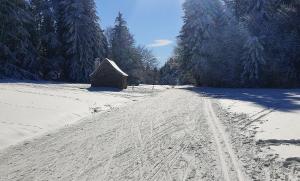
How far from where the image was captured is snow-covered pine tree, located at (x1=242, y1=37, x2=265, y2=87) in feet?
136

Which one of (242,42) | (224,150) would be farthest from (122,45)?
(224,150)

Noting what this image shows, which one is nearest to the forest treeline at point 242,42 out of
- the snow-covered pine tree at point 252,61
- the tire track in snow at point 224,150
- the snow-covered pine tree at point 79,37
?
the snow-covered pine tree at point 252,61

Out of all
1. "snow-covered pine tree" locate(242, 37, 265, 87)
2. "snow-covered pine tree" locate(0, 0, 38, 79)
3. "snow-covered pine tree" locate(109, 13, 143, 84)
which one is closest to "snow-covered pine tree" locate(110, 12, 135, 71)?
"snow-covered pine tree" locate(109, 13, 143, 84)

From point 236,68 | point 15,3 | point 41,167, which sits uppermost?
point 15,3

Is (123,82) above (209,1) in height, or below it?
below

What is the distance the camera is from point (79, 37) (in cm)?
4862

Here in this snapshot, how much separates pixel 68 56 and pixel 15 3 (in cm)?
909

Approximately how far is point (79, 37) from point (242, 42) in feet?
65.1

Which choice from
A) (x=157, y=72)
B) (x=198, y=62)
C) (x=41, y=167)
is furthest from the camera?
(x=157, y=72)

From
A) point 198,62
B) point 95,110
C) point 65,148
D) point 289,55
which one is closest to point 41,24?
point 198,62

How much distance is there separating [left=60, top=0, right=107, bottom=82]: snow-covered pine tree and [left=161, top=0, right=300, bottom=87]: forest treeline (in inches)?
469

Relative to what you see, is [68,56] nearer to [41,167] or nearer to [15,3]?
[15,3]

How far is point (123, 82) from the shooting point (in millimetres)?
42094

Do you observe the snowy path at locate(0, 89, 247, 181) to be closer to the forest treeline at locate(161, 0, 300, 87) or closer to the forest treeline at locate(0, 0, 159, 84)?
the forest treeline at locate(161, 0, 300, 87)
